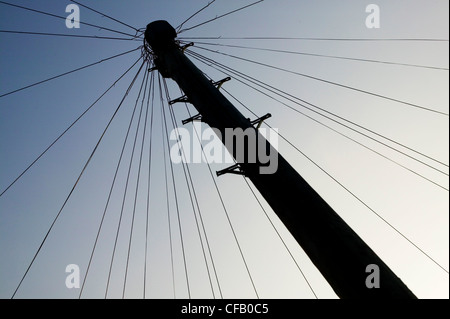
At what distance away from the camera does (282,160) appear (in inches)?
180

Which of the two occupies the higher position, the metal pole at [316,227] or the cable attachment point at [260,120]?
the cable attachment point at [260,120]

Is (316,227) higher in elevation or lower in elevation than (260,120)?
lower

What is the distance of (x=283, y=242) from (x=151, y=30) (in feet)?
20.9

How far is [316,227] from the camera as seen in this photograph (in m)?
3.71

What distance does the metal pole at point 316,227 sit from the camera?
126 inches

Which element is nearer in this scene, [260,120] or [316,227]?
[316,227]

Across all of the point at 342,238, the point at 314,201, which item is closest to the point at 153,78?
the point at 314,201

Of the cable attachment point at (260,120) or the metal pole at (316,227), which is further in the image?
the cable attachment point at (260,120)

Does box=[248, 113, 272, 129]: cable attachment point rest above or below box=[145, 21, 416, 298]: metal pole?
above

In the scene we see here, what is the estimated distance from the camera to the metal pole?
3211 mm

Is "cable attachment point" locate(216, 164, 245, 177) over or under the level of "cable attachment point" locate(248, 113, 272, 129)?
under

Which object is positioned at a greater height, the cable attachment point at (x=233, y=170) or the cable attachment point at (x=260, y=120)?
the cable attachment point at (x=260, y=120)

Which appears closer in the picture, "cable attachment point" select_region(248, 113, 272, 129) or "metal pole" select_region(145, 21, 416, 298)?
"metal pole" select_region(145, 21, 416, 298)
